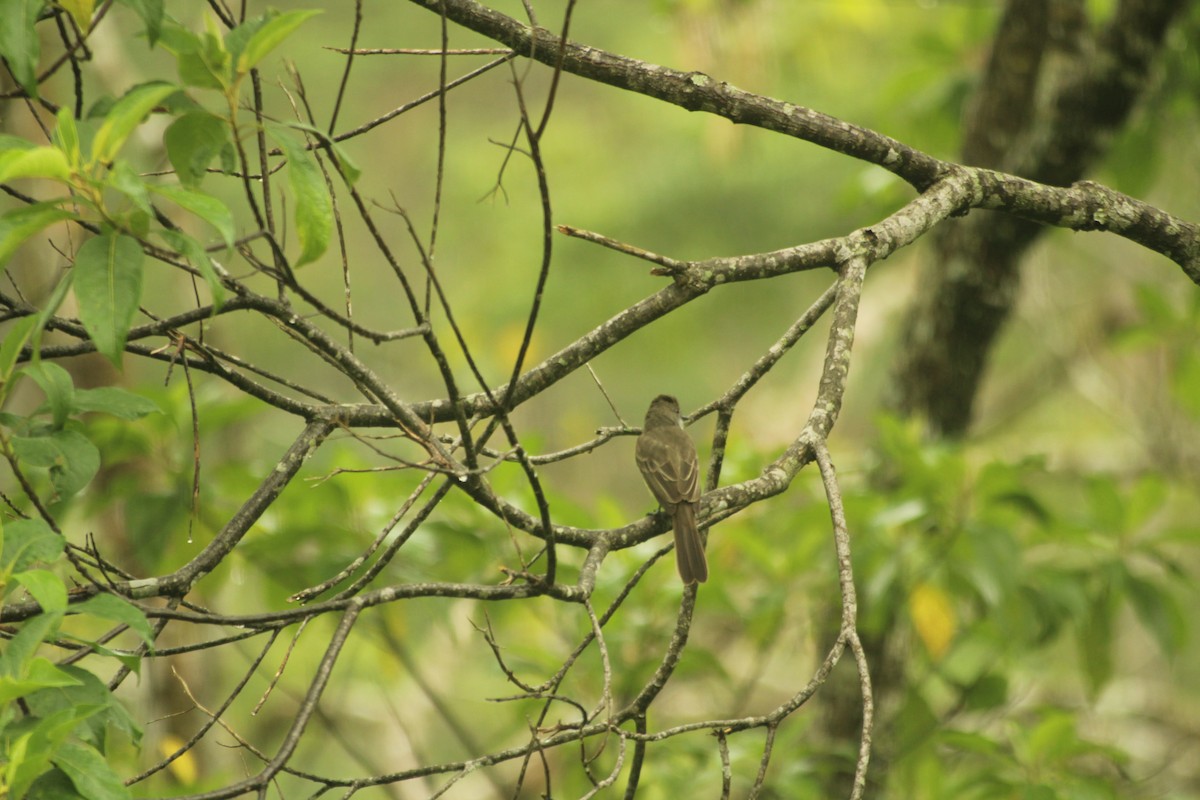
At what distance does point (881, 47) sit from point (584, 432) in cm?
471

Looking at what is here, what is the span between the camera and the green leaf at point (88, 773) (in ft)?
4.90

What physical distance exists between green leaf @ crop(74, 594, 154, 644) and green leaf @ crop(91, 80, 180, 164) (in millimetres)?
601

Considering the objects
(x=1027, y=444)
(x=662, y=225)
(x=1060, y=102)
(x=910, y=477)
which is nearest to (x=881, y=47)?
(x=662, y=225)

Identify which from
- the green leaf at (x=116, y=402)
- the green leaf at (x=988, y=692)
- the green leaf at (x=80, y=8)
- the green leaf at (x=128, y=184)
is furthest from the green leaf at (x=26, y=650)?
the green leaf at (x=988, y=692)

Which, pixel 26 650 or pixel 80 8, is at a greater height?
pixel 80 8

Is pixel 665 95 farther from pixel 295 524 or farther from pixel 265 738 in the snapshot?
pixel 265 738

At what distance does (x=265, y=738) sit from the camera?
620 cm

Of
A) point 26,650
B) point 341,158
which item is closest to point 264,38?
point 341,158

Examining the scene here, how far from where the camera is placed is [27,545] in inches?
62.9

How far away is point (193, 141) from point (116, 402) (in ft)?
1.82

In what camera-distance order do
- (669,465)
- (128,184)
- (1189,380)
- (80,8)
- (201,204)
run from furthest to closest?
(1189,380)
(669,465)
(80,8)
(201,204)
(128,184)

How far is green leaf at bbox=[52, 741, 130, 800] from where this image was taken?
1.49 meters

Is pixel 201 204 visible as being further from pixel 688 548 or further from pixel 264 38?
pixel 688 548

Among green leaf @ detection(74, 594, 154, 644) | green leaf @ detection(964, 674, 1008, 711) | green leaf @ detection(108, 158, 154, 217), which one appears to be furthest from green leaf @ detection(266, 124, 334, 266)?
green leaf @ detection(964, 674, 1008, 711)
